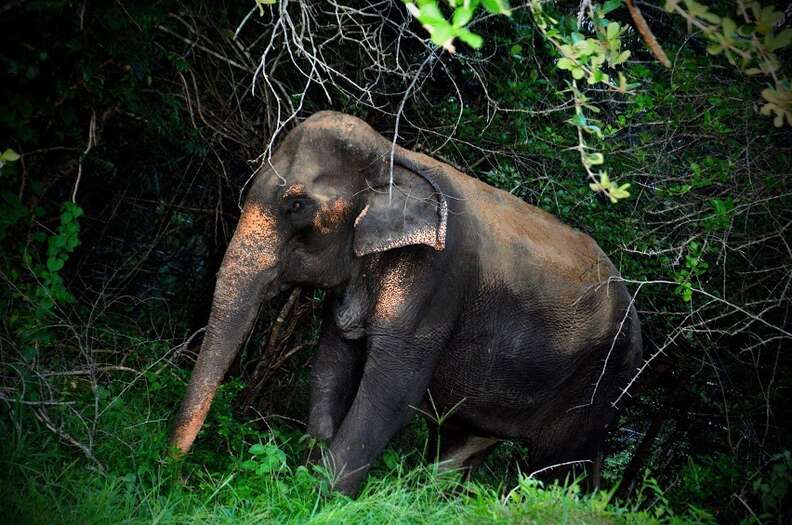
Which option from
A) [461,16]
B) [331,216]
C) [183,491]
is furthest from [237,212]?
[461,16]

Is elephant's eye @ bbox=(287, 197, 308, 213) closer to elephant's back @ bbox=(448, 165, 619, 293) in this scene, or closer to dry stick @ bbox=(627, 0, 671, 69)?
elephant's back @ bbox=(448, 165, 619, 293)

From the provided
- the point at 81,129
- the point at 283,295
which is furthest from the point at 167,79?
the point at 283,295

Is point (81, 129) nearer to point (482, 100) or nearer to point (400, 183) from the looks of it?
point (400, 183)

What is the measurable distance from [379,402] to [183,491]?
1187mm

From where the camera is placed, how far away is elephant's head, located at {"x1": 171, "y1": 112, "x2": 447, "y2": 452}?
4.79m

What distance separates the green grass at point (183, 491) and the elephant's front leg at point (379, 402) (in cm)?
18

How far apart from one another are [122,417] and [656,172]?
377 cm

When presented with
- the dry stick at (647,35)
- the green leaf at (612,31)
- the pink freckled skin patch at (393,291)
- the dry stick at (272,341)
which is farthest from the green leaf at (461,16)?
the dry stick at (272,341)

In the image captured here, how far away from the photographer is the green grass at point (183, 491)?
394cm

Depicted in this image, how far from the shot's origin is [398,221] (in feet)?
16.5

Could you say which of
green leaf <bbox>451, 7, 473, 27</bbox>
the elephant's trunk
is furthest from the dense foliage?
the elephant's trunk

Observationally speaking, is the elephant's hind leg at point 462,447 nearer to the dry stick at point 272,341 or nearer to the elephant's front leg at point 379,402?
the dry stick at point 272,341

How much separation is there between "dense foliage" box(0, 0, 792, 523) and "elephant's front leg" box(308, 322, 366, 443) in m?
0.29

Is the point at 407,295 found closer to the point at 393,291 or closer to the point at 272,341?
the point at 393,291
